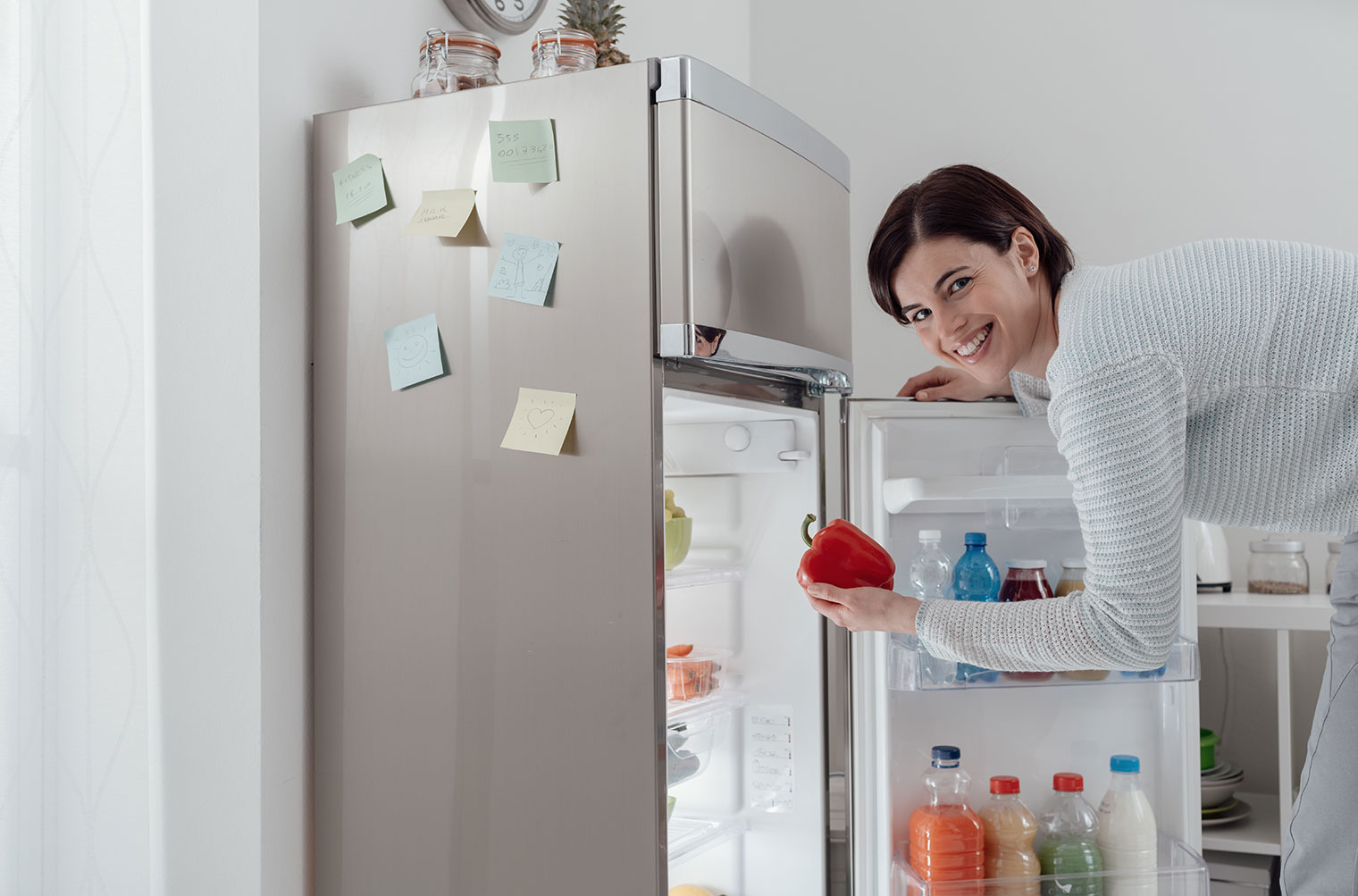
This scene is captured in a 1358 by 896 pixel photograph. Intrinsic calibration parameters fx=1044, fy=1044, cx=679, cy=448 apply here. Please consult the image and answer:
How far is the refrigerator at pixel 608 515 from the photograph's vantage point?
1235 mm

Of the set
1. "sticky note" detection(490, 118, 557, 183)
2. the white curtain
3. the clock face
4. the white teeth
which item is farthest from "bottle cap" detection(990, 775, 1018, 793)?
the clock face

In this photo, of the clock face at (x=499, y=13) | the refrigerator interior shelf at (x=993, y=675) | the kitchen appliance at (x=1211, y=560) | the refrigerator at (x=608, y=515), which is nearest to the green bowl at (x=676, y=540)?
the refrigerator at (x=608, y=515)

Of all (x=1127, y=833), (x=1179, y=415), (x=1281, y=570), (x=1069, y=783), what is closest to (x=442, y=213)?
(x=1179, y=415)

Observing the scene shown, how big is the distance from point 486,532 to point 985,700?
846 mm

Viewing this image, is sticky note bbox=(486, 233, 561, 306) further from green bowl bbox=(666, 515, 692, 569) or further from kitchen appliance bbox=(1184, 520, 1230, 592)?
kitchen appliance bbox=(1184, 520, 1230, 592)

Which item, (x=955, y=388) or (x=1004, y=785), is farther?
(x=955, y=388)

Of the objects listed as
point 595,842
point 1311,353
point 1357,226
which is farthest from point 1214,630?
point 595,842

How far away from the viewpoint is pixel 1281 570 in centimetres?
227

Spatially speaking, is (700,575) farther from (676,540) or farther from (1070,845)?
(1070,845)

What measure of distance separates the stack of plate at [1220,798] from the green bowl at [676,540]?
4.25ft

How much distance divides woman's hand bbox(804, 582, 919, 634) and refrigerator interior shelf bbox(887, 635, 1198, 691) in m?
0.20

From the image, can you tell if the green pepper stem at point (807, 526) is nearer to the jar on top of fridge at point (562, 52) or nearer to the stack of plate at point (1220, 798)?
the jar on top of fridge at point (562, 52)

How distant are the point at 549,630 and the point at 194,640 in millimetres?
469

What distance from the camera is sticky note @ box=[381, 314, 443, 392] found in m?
1.33
